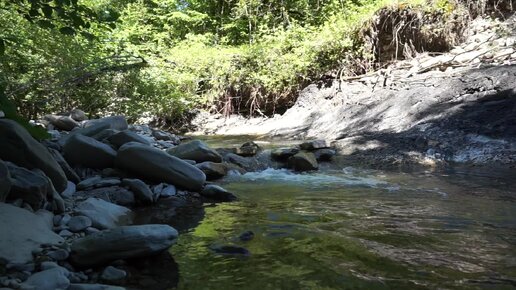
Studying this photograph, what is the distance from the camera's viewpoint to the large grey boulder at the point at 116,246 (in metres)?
2.71

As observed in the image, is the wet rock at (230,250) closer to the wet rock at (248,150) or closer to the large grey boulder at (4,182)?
the large grey boulder at (4,182)

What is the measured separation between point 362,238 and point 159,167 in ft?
8.31

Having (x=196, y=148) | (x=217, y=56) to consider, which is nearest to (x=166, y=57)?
(x=217, y=56)

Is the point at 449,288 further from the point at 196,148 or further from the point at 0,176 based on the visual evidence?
the point at 196,148

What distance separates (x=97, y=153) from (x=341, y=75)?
817cm

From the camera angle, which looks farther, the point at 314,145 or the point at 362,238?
the point at 314,145

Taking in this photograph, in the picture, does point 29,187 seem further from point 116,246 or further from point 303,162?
point 303,162

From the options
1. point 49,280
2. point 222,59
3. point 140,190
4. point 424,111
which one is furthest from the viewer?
point 222,59

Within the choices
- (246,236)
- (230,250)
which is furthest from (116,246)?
(246,236)

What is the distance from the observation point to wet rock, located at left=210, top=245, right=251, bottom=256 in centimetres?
309

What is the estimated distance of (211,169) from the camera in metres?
6.15

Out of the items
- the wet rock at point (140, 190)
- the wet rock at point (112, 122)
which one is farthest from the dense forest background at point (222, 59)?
the wet rock at point (140, 190)

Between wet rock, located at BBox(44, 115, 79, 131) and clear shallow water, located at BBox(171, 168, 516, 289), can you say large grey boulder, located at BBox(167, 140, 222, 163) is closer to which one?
clear shallow water, located at BBox(171, 168, 516, 289)

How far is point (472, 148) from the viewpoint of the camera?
272 inches
